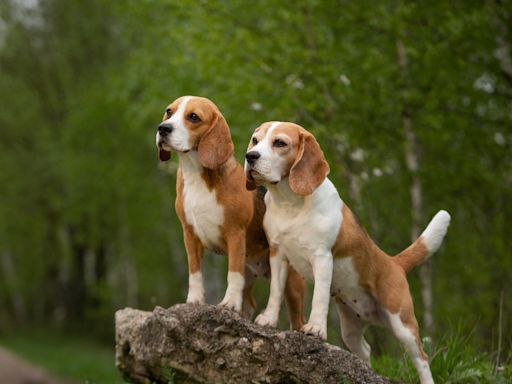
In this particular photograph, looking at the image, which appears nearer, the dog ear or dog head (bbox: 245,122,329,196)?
dog head (bbox: 245,122,329,196)

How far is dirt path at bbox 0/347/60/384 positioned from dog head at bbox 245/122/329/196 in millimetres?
11513

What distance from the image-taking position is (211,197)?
16.2ft

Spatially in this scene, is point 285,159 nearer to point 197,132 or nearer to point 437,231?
point 197,132

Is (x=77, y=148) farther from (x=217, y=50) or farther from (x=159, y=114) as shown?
(x=217, y=50)

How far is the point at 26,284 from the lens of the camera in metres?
37.2

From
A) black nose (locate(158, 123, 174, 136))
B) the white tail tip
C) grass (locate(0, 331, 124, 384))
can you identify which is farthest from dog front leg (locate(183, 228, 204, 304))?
grass (locate(0, 331, 124, 384))

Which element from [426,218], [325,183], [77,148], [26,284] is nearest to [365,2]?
[426,218]

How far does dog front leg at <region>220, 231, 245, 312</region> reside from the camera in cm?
493

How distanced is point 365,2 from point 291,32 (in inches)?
55.6

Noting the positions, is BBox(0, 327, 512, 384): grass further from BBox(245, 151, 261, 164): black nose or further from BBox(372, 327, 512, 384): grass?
BBox(245, 151, 261, 164): black nose

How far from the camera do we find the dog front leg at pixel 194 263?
5.15m

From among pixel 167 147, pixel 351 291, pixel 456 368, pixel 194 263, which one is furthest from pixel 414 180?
pixel 167 147

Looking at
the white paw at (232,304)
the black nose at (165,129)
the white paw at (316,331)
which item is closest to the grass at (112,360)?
the white paw at (316,331)

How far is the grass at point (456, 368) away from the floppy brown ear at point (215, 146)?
2.04 m
